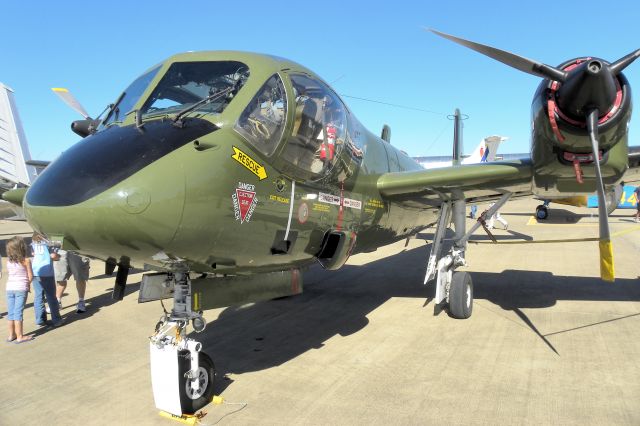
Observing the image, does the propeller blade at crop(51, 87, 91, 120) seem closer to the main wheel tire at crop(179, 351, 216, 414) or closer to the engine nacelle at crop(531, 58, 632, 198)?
the main wheel tire at crop(179, 351, 216, 414)

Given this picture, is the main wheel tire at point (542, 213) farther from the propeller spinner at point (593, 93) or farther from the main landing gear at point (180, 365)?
the main landing gear at point (180, 365)

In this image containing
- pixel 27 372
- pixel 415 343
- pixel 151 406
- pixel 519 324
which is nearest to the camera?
pixel 151 406

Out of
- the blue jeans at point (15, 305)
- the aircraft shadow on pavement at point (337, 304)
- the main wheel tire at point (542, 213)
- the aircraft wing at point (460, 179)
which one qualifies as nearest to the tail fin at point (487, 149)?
the main wheel tire at point (542, 213)

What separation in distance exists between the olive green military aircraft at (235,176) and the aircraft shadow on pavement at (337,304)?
109 cm

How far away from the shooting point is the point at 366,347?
20.6 ft

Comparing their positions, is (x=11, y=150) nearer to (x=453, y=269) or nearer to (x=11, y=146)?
(x=11, y=146)

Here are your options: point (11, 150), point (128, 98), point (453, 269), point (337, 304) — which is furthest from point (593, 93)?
point (11, 150)

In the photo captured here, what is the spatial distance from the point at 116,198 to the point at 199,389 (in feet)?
7.10

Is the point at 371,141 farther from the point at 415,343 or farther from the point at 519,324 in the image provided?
the point at 519,324

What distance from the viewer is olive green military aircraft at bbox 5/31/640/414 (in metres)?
3.55

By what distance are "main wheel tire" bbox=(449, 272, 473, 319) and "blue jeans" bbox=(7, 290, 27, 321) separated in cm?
657

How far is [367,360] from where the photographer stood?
576 centimetres

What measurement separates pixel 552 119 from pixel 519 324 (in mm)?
3260

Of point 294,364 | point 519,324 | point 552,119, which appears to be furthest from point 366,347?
point 552,119
